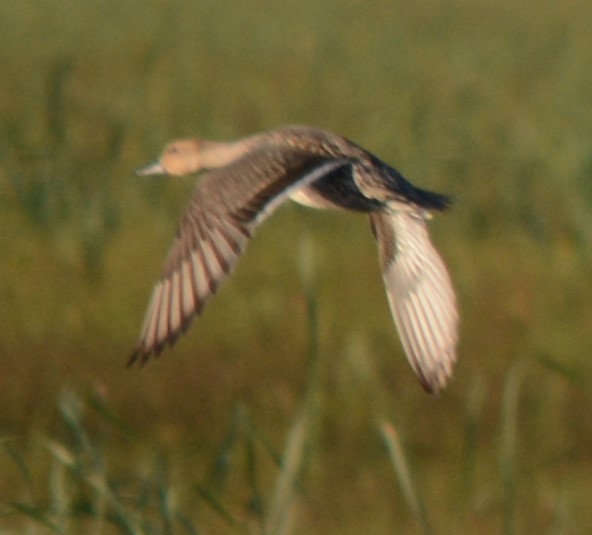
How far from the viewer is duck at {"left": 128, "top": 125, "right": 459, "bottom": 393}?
10.3ft

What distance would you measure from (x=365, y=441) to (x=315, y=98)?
13.0 feet

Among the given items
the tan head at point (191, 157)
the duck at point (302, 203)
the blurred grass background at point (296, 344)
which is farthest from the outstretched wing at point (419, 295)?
the tan head at point (191, 157)

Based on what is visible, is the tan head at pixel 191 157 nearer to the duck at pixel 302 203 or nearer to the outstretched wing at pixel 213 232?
the duck at pixel 302 203

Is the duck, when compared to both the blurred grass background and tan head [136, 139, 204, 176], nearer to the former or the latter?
tan head [136, 139, 204, 176]

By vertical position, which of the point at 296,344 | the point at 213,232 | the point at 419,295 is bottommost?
the point at 296,344

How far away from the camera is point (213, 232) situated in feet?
10.5

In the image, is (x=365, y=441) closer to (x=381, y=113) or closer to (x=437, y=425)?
(x=437, y=425)

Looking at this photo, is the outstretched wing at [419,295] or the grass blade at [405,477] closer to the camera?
the grass blade at [405,477]

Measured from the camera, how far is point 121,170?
23.9 feet

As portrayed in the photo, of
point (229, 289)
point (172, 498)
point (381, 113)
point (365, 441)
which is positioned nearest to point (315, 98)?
point (381, 113)

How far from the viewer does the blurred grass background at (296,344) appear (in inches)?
163

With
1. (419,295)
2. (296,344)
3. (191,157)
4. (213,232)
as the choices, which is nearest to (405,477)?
(213,232)

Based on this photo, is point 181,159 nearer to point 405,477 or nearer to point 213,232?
point 213,232

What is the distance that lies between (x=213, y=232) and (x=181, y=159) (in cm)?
86
